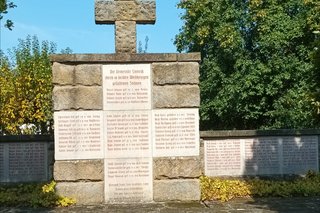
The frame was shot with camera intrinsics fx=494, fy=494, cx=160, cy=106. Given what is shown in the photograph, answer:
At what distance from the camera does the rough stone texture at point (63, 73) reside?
8969mm

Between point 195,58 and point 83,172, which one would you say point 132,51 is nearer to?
point 195,58

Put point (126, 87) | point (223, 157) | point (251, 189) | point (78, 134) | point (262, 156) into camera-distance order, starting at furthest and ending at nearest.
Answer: point (262, 156)
point (223, 157)
point (251, 189)
point (126, 87)
point (78, 134)

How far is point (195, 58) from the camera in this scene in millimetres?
9148

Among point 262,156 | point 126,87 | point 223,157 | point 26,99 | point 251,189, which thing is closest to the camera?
point 126,87

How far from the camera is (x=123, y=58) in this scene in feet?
29.6

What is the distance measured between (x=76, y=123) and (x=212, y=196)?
2980 mm

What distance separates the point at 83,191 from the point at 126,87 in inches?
80.7

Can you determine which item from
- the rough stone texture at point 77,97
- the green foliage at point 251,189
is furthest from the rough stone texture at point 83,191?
the green foliage at point 251,189

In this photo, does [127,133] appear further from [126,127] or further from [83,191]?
[83,191]

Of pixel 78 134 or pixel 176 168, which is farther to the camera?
pixel 176 168

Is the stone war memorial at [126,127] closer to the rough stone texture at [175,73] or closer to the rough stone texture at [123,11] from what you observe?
the rough stone texture at [175,73]

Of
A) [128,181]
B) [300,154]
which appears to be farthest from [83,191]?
[300,154]

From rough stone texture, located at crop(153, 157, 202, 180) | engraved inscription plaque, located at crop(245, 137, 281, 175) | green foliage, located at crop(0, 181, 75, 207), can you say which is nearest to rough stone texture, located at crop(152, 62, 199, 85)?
rough stone texture, located at crop(153, 157, 202, 180)

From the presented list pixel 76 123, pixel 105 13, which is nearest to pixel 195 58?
pixel 105 13
